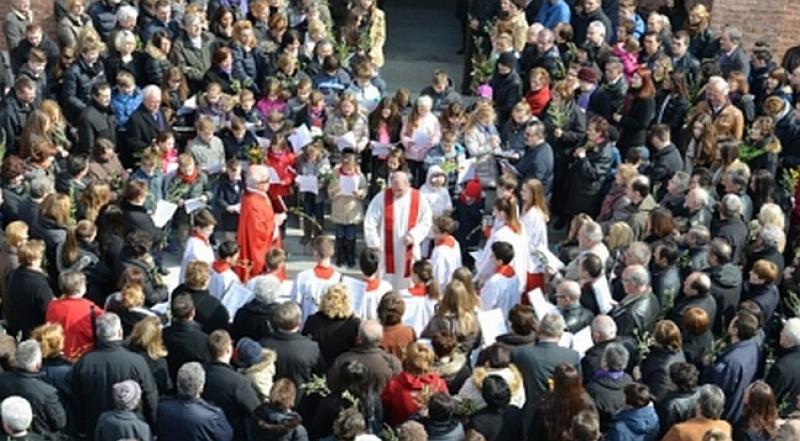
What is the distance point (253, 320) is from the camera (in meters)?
11.7

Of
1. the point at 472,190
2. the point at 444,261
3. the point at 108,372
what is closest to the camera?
the point at 108,372

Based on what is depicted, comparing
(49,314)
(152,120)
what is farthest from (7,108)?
(49,314)

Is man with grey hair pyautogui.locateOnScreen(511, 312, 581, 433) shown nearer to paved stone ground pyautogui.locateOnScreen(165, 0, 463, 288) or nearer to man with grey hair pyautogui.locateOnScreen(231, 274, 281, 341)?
man with grey hair pyautogui.locateOnScreen(231, 274, 281, 341)

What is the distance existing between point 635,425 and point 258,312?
3182mm

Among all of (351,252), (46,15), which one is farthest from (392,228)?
(46,15)

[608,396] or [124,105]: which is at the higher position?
[124,105]

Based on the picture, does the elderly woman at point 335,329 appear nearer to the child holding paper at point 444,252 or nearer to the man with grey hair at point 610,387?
the man with grey hair at point 610,387

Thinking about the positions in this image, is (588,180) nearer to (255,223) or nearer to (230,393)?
(255,223)

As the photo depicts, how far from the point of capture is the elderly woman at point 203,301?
11648mm

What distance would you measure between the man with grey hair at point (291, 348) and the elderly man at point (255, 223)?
3.06m

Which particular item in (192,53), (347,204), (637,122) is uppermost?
(192,53)

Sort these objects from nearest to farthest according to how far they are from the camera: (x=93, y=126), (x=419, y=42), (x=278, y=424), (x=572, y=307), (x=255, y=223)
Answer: (x=278, y=424), (x=572, y=307), (x=255, y=223), (x=93, y=126), (x=419, y=42)

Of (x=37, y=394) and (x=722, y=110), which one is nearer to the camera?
(x=37, y=394)

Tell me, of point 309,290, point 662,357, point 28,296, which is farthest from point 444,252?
point 28,296
